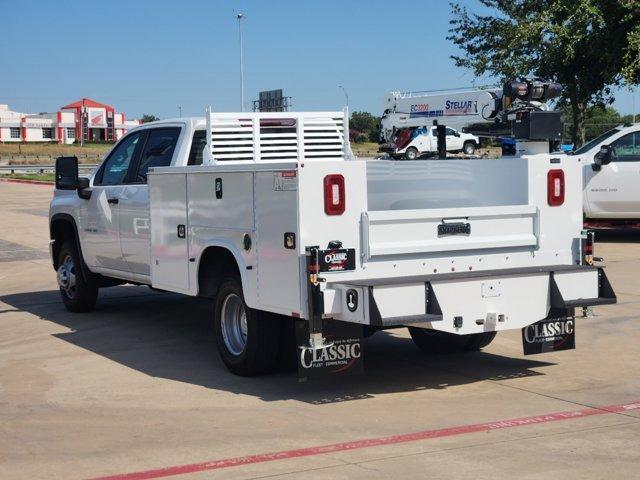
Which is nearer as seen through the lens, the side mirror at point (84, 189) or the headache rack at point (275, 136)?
the headache rack at point (275, 136)

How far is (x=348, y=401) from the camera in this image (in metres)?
7.57

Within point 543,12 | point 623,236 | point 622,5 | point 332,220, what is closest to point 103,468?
point 332,220

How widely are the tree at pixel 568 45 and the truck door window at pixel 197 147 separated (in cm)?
1520

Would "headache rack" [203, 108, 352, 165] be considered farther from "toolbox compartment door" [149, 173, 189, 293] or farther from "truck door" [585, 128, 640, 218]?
"truck door" [585, 128, 640, 218]

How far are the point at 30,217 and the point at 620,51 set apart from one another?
1501 centimetres

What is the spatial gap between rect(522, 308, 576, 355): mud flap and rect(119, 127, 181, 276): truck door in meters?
3.69

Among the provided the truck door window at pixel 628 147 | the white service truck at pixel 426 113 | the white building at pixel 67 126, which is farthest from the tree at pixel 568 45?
the white building at pixel 67 126

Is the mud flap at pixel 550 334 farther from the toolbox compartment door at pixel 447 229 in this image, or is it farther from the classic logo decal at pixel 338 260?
the classic logo decal at pixel 338 260

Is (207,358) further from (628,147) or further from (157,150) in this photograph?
(628,147)

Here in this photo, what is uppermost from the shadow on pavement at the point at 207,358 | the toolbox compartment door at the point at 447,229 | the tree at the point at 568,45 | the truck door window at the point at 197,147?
the tree at the point at 568,45

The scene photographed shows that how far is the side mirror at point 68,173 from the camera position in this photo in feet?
36.6

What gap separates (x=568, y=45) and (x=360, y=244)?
1844cm

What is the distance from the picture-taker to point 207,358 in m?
9.20

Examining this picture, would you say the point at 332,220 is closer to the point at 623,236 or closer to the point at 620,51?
the point at 623,236
